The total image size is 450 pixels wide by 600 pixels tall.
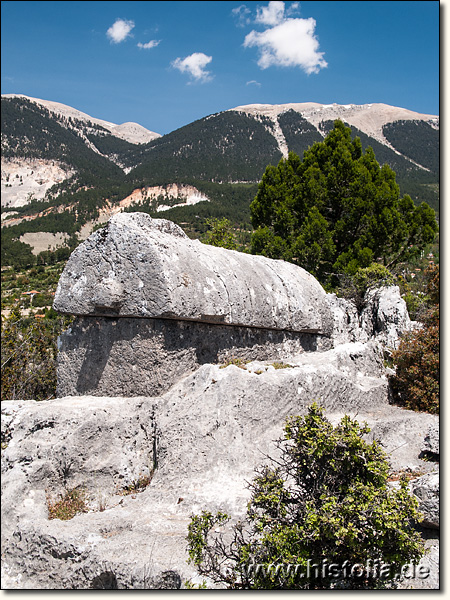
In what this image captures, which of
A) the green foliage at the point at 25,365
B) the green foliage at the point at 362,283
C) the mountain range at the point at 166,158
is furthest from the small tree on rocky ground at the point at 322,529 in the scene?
the mountain range at the point at 166,158

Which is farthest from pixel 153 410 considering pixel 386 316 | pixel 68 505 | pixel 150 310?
pixel 386 316

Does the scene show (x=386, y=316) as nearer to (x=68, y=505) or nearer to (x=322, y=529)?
(x=322, y=529)

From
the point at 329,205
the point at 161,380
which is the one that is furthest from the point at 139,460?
the point at 329,205

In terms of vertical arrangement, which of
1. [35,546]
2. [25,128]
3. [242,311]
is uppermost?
[25,128]

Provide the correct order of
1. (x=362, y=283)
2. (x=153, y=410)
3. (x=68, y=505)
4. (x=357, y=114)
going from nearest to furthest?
(x=68, y=505), (x=153, y=410), (x=362, y=283), (x=357, y=114)

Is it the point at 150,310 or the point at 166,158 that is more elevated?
the point at 166,158

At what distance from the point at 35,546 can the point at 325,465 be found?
2795mm

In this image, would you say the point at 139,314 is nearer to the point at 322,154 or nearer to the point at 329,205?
the point at 329,205

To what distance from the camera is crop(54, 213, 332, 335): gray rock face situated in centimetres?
615

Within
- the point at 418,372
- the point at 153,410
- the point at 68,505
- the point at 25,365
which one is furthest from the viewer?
the point at 25,365

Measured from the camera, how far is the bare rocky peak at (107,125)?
475 ft

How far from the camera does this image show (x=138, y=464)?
5.76 meters

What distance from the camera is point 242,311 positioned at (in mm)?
7277

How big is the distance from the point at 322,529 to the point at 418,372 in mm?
5532
